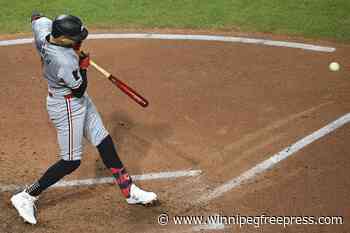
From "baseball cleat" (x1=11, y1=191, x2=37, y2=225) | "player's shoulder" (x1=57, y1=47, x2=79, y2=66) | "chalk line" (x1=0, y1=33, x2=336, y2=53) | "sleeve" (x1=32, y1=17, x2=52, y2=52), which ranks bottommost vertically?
"baseball cleat" (x1=11, y1=191, x2=37, y2=225)

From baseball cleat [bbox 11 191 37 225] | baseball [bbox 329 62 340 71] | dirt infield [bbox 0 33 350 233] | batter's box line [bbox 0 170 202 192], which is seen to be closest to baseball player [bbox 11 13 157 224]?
baseball cleat [bbox 11 191 37 225]

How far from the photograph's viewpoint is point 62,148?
611cm

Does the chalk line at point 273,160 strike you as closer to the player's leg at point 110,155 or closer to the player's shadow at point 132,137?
the player's leg at point 110,155

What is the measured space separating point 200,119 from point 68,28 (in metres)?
2.98

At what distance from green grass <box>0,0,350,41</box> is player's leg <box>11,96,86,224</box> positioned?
5.67 meters

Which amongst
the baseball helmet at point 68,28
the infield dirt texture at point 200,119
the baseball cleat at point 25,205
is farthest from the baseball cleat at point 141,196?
the baseball helmet at point 68,28

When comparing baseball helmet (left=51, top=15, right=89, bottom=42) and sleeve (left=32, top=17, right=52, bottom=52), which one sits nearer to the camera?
baseball helmet (left=51, top=15, right=89, bottom=42)

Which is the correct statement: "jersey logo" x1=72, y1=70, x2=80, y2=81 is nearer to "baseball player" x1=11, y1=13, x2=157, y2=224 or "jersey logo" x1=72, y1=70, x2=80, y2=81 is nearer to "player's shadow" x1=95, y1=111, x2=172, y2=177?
"baseball player" x1=11, y1=13, x2=157, y2=224

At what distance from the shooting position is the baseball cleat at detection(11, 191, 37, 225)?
6.15 metres

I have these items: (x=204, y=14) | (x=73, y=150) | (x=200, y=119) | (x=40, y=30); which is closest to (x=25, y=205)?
(x=73, y=150)

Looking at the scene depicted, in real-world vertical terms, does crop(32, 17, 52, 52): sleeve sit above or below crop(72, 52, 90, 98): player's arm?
above

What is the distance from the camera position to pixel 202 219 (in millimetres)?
6176

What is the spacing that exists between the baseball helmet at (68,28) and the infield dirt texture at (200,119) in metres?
1.94

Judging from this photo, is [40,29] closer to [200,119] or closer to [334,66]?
[200,119]
